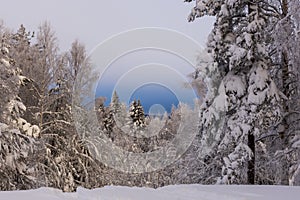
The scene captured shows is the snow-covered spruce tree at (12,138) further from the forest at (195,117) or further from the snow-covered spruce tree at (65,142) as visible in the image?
the snow-covered spruce tree at (65,142)

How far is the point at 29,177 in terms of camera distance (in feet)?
40.9

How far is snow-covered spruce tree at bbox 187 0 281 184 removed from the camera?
28.6 ft

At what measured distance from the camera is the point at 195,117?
509 inches

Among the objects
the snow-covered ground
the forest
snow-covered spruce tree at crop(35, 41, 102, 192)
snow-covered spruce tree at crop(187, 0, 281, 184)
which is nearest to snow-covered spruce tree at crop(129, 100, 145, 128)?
the forest

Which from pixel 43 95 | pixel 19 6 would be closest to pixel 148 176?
pixel 43 95

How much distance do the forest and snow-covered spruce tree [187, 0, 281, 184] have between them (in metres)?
0.03

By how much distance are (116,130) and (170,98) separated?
19.0ft

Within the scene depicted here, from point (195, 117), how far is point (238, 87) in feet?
13.4

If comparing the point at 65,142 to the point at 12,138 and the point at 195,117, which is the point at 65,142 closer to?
the point at 12,138

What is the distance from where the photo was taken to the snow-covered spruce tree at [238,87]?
8.73 meters

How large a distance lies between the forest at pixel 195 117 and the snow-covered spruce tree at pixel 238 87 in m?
0.03

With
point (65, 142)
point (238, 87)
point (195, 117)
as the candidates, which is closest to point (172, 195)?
point (238, 87)

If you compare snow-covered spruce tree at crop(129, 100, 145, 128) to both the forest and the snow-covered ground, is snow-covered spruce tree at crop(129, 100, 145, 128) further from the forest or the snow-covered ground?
the snow-covered ground

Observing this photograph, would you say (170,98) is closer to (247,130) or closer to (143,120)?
(247,130)
